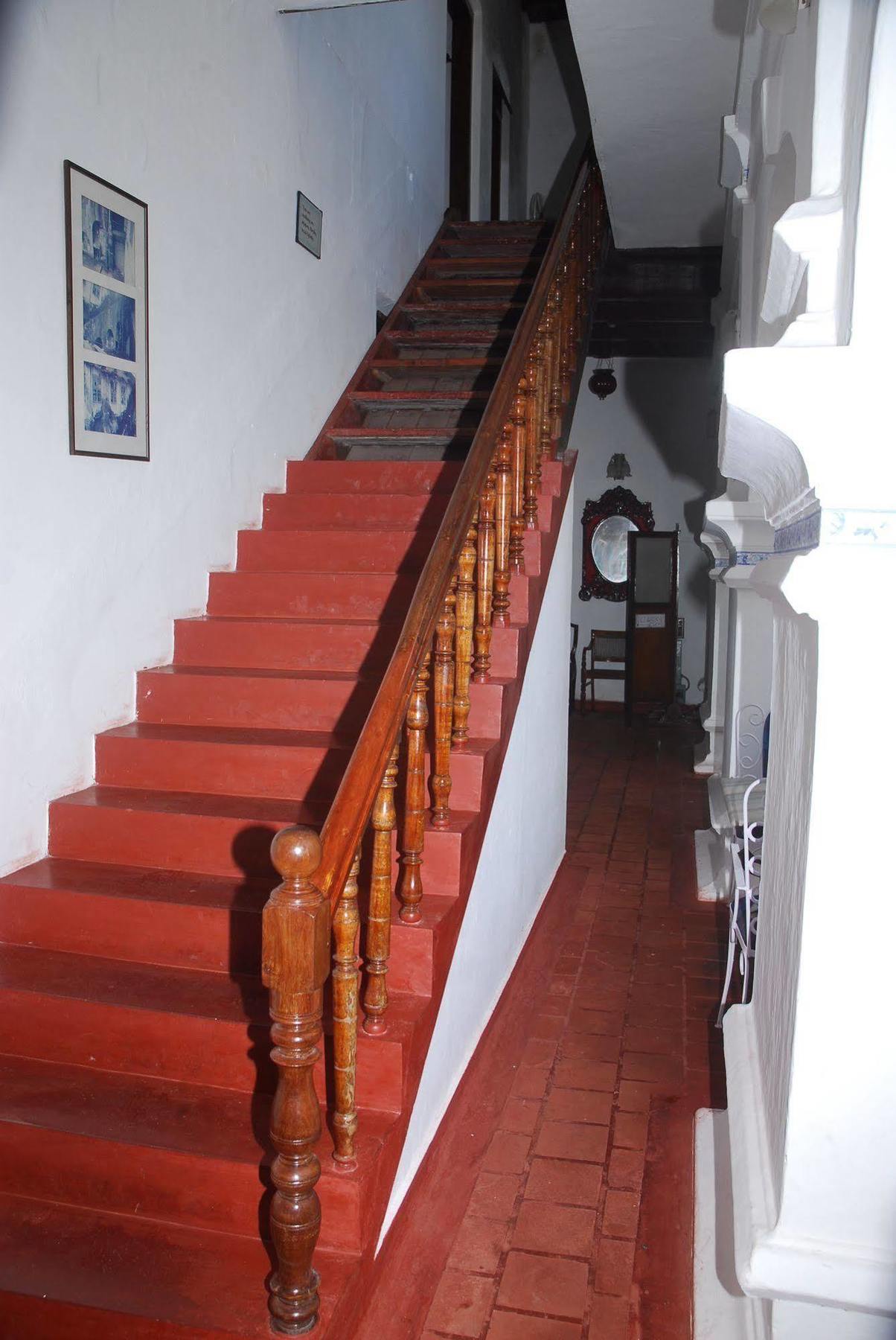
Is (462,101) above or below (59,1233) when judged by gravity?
above

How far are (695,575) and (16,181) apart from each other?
8.17 meters

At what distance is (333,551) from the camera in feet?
13.5

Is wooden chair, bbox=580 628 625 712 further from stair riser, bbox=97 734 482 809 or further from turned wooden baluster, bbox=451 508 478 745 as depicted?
turned wooden baluster, bbox=451 508 478 745

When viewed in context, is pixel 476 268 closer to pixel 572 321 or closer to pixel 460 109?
pixel 572 321

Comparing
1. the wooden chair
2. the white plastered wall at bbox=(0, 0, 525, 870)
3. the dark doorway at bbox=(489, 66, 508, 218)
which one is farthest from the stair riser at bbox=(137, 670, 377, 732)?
the dark doorway at bbox=(489, 66, 508, 218)

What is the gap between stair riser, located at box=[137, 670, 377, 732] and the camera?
3328mm

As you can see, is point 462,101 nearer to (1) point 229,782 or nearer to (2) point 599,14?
(2) point 599,14

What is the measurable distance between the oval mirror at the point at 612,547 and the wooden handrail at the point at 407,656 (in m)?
6.76

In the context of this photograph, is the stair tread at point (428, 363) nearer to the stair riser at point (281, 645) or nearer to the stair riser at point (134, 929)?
the stair riser at point (281, 645)

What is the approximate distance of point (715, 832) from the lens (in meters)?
5.14

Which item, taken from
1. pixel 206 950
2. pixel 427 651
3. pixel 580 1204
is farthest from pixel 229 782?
pixel 580 1204

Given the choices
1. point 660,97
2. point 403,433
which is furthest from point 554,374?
point 660,97

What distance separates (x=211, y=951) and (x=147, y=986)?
0.60 ft

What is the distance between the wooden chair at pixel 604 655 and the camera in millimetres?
10000
